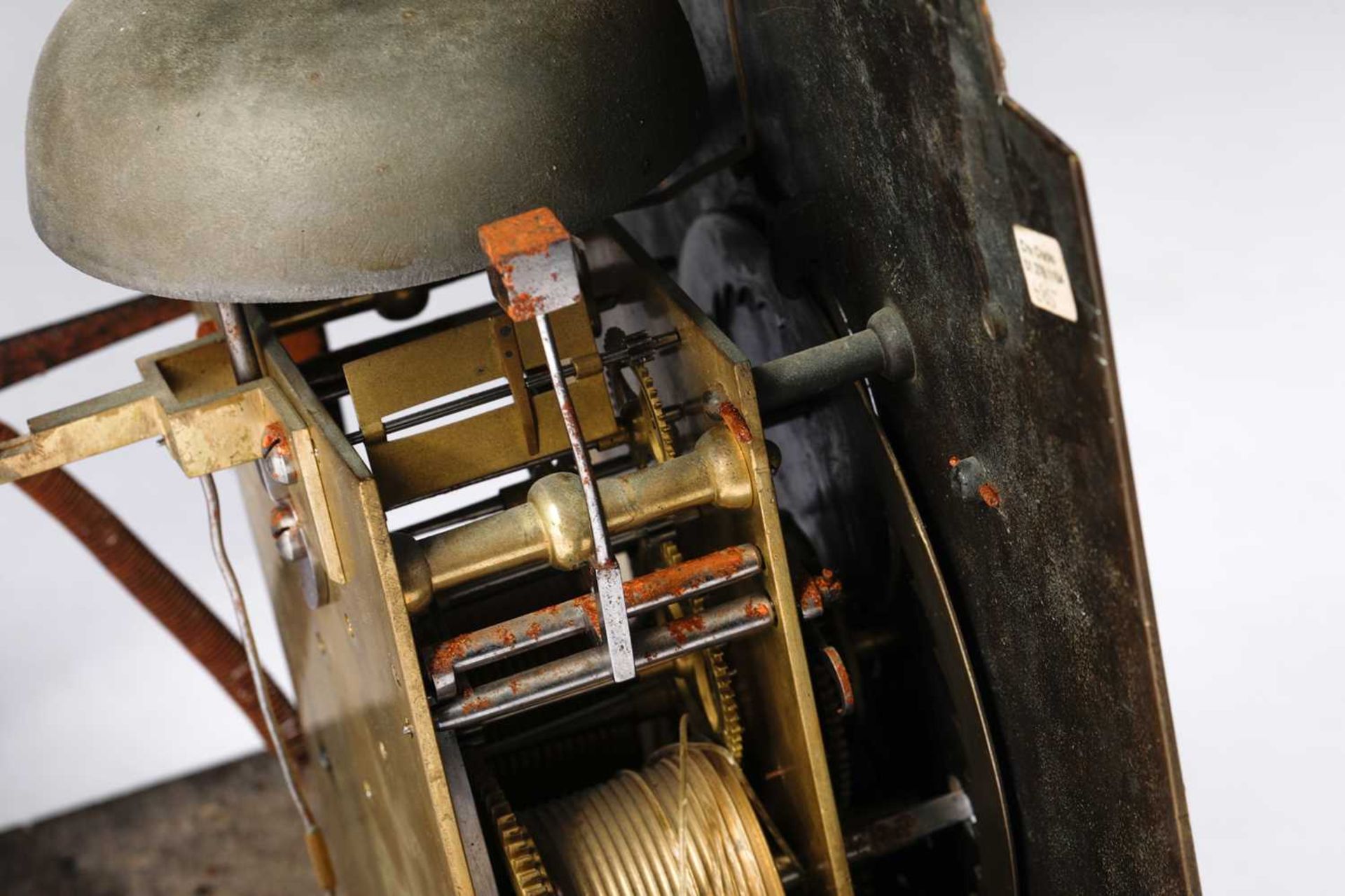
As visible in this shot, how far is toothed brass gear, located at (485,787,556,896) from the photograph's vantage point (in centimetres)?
192

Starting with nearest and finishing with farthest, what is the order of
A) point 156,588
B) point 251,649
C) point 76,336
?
point 251,649, point 76,336, point 156,588

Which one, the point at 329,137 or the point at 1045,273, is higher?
the point at 329,137

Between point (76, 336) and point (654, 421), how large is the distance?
1134 millimetres

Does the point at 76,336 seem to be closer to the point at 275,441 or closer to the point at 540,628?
the point at 275,441

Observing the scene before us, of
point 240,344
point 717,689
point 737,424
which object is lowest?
point 717,689

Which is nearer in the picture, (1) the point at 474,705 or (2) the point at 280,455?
(1) the point at 474,705

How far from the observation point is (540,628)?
1.82 metres

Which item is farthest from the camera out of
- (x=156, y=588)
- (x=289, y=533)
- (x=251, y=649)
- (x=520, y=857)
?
(x=156, y=588)

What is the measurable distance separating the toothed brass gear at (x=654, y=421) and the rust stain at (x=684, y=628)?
0.63 ft

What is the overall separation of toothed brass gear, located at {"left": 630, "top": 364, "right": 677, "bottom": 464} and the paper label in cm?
52

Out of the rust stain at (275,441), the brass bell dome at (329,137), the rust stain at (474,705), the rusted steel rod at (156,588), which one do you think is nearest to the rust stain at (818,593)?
the rust stain at (474,705)

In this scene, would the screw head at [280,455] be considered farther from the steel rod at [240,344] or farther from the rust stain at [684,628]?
the rust stain at [684,628]

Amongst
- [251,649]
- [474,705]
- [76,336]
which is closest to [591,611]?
[474,705]

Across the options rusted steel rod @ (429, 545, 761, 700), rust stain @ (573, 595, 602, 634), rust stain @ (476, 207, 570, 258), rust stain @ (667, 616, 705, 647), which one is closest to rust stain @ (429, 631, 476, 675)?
rusted steel rod @ (429, 545, 761, 700)
